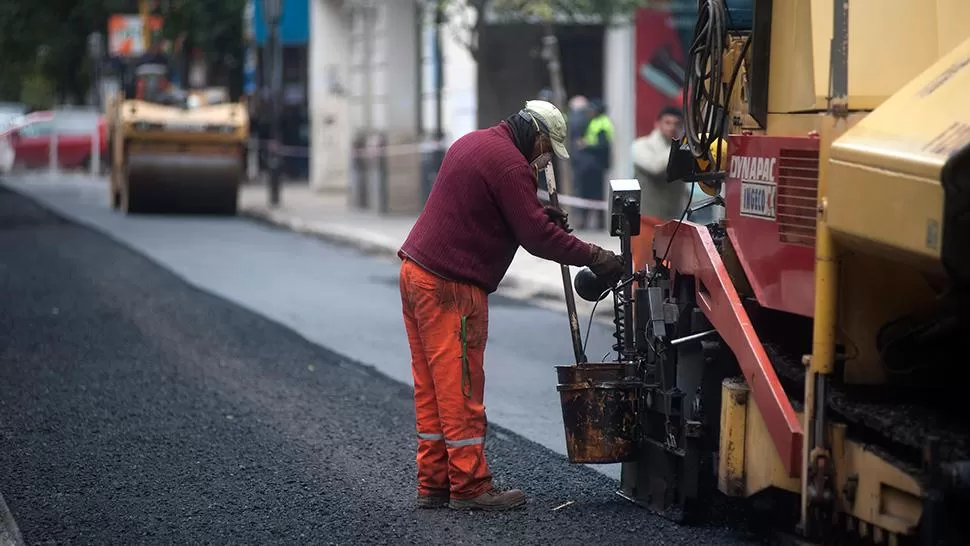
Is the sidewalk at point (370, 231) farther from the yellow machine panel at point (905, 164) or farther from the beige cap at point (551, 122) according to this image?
the yellow machine panel at point (905, 164)

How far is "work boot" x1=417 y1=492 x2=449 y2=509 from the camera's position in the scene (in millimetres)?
6129

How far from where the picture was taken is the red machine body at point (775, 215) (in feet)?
15.9

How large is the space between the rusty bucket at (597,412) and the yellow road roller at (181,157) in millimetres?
17374

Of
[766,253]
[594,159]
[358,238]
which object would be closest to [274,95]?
[358,238]

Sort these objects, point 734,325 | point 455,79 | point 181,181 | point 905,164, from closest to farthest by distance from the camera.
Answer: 1. point 905,164
2. point 734,325
3. point 181,181
4. point 455,79

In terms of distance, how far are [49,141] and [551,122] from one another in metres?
32.9

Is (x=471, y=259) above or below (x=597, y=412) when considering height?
above

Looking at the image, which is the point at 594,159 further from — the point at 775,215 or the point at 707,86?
the point at 775,215

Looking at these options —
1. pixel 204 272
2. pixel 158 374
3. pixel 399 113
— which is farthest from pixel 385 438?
pixel 399 113

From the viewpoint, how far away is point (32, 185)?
32.2 meters

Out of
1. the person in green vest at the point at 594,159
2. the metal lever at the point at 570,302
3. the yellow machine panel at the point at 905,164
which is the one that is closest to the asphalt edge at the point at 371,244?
the person in green vest at the point at 594,159

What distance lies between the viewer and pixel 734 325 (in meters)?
5.21

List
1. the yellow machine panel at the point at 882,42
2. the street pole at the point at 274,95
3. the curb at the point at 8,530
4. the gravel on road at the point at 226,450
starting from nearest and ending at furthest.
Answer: the yellow machine panel at the point at 882,42 → the curb at the point at 8,530 → the gravel on road at the point at 226,450 → the street pole at the point at 274,95

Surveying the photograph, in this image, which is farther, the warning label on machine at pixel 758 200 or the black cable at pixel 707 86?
the black cable at pixel 707 86
